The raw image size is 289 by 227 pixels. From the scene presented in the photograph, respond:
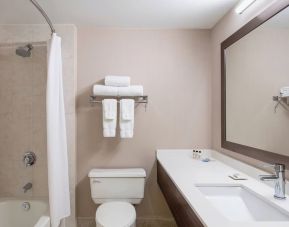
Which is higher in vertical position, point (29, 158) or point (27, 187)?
point (29, 158)

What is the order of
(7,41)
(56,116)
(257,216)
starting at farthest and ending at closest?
(7,41) < (56,116) < (257,216)

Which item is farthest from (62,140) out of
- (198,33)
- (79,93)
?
(198,33)

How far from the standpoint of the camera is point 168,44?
2.63 m

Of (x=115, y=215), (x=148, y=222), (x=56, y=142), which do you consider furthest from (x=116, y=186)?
(x=56, y=142)

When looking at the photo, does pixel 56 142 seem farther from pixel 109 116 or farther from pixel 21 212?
pixel 21 212

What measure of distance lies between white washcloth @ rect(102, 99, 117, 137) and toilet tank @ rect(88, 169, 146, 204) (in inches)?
16.3

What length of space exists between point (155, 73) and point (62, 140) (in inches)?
47.5

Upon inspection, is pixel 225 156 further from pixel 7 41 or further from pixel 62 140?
pixel 7 41

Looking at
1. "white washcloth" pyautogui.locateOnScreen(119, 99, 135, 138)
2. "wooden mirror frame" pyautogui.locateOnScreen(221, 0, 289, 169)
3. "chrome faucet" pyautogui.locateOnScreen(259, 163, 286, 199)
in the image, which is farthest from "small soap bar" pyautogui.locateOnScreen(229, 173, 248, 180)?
"white washcloth" pyautogui.locateOnScreen(119, 99, 135, 138)

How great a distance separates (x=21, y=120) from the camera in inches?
99.9

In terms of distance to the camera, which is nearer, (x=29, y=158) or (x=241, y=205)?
(x=241, y=205)

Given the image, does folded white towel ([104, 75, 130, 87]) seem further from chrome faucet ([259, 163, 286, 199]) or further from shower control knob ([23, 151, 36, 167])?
chrome faucet ([259, 163, 286, 199])

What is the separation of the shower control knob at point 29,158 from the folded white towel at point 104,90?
0.96 meters

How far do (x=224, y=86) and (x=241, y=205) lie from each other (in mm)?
1193
